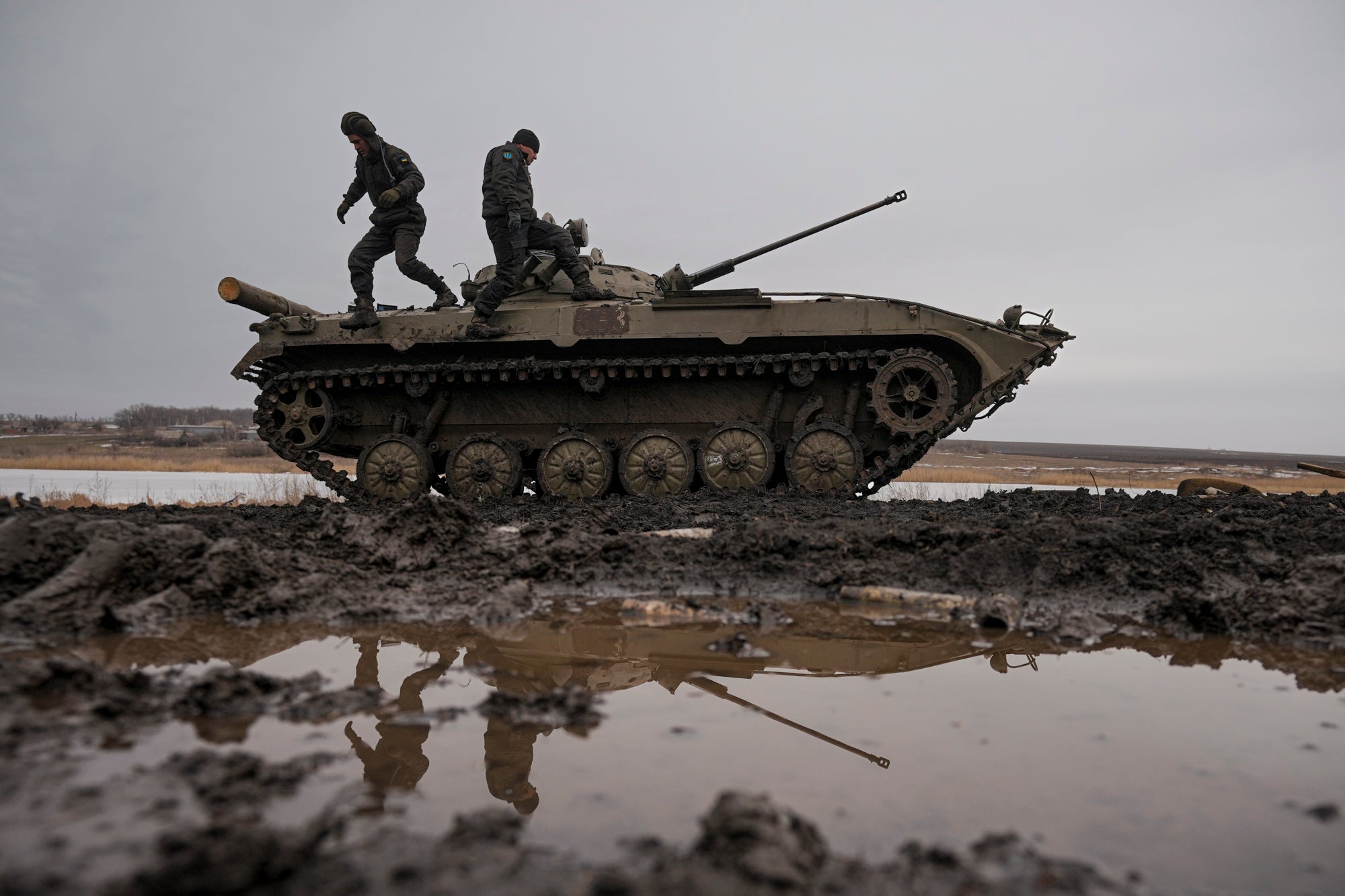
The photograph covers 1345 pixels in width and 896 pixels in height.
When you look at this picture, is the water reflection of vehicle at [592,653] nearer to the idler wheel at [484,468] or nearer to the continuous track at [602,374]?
the continuous track at [602,374]

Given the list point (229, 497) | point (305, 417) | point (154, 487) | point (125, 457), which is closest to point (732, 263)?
point (305, 417)

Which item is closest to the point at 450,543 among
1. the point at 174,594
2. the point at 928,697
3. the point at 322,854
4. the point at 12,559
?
the point at 174,594

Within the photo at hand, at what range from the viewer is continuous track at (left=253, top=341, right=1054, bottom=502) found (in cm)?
980

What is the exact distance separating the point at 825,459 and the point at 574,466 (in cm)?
297

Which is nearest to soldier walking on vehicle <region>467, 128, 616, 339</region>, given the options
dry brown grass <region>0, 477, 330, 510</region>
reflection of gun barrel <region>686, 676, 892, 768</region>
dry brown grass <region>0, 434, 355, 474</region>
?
dry brown grass <region>0, 477, 330, 510</region>

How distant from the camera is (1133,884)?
180 cm

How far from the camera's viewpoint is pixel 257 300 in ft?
34.2

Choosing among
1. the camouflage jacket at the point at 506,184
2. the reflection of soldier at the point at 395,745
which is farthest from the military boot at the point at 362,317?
the reflection of soldier at the point at 395,745

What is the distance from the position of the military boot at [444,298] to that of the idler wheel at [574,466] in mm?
2409

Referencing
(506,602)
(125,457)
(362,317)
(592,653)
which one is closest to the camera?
(592,653)

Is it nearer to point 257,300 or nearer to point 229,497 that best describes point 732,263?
point 257,300

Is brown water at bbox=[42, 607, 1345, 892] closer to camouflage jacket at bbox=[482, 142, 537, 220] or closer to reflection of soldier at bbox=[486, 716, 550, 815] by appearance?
reflection of soldier at bbox=[486, 716, 550, 815]

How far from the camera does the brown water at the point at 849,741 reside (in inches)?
81.0

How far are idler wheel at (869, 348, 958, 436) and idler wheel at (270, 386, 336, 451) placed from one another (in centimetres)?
675
